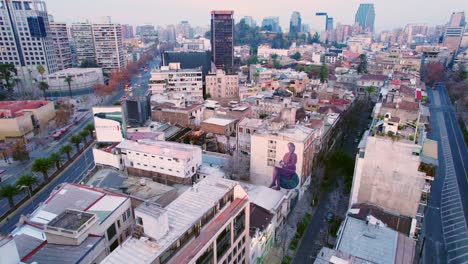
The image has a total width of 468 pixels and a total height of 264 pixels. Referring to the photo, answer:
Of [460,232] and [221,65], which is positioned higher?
[221,65]

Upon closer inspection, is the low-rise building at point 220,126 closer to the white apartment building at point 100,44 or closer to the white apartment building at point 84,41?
the white apartment building at point 100,44

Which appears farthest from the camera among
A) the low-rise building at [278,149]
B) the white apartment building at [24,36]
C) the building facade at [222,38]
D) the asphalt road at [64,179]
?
the building facade at [222,38]

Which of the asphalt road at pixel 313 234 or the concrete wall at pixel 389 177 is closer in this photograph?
the concrete wall at pixel 389 177

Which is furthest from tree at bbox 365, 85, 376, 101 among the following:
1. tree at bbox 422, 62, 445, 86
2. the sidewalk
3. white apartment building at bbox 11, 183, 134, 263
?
white apartment building at bbox 11, 183, 134, 263

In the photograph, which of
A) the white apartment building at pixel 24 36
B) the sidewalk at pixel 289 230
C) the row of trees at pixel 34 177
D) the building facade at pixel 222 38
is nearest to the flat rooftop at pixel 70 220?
the row of trees at pixel 34 177

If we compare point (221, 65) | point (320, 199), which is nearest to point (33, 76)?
point (221, 65)

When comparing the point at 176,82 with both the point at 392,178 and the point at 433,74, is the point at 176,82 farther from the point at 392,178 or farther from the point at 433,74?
the point at 433,74

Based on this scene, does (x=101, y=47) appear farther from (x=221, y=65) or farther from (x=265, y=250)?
(x=265, y=250)
